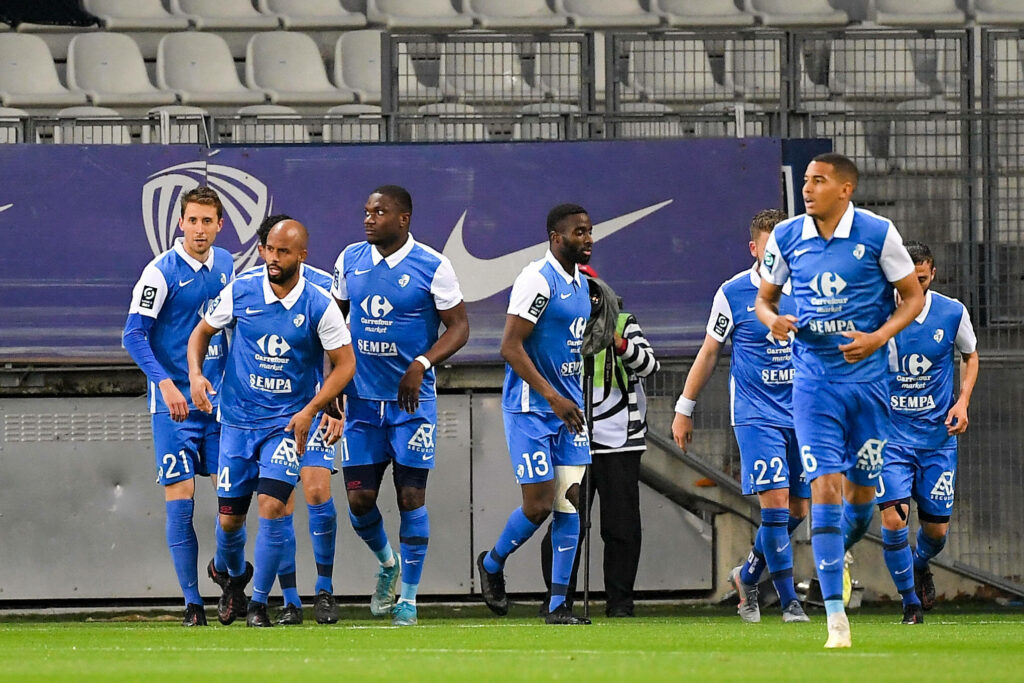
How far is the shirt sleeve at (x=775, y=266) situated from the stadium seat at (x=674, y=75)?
191 inches

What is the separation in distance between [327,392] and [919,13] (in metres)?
9.67

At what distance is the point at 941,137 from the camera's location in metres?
11.7

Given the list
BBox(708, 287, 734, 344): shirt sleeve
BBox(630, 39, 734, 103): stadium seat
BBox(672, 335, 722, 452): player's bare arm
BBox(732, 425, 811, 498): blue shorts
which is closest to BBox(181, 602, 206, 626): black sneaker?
BBox(672, 335, 722, 452): player's bare arm

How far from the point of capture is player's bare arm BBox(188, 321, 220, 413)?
27.8 ft

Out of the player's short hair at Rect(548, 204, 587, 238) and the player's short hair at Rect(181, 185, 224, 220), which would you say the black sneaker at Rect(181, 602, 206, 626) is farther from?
the player's short hair at Rect(548, 204, 587, 238)

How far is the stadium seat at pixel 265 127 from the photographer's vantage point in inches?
471

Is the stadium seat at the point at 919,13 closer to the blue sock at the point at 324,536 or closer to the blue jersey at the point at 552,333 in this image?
the blue jersey at the point at 552,333

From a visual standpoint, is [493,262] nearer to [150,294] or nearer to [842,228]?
[150,294]

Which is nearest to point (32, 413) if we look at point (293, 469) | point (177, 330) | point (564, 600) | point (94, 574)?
point (94, 574)

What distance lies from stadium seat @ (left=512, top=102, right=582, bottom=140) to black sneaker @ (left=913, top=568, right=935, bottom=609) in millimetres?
4024

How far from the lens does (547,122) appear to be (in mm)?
11953

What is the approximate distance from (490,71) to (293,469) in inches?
177

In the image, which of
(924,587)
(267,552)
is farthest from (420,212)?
(924,587)


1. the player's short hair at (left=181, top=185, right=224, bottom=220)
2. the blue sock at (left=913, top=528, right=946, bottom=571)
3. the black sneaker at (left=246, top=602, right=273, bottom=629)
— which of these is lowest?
the black sneaker at (left=246, top=602, right=273, bottom=629)
